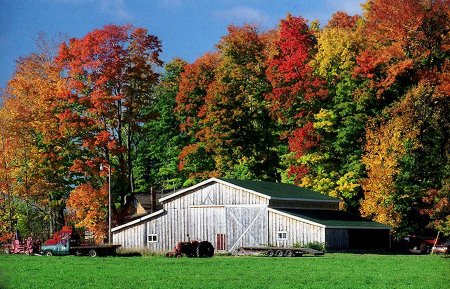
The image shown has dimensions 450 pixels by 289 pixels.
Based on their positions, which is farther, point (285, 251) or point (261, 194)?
point (261, 194)

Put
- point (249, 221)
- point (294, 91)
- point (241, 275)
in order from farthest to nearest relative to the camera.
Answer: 1. point (294, 91)
2. point (249, 221)
3. point (241, 275)

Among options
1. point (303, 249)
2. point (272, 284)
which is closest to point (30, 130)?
point (303, 249)

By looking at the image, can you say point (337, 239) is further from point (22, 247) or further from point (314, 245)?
point (22, 247)

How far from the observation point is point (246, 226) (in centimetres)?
6719

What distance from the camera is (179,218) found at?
232 ft

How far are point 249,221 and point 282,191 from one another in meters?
3.92

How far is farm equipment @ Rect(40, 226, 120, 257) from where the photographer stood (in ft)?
215

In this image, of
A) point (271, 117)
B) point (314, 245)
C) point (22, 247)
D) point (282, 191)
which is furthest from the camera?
point (271, 117)

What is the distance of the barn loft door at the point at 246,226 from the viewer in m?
66.3

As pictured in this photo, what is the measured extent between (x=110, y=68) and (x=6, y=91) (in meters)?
11.1

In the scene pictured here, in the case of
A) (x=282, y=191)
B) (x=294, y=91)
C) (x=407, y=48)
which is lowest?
(x=282, y=191)

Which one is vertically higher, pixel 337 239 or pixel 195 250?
pixel 337 239

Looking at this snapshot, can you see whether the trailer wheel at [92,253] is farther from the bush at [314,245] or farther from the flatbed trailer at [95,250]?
the bush at [314,245]

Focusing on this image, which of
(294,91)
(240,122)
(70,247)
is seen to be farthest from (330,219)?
(240,122)
